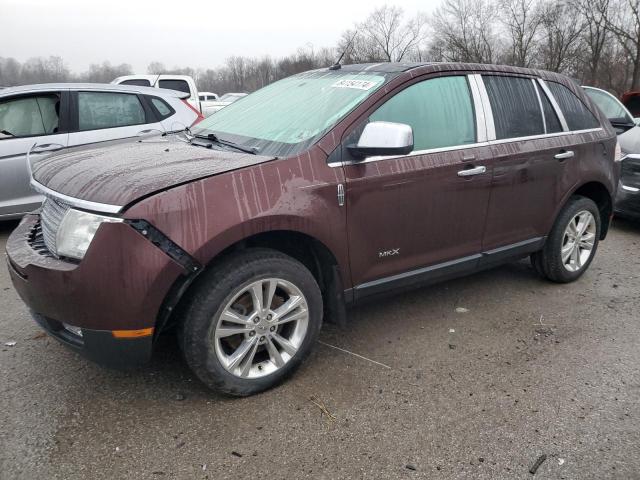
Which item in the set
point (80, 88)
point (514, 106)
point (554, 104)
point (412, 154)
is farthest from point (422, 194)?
point (80, 88)

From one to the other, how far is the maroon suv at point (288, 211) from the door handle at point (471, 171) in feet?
0.08

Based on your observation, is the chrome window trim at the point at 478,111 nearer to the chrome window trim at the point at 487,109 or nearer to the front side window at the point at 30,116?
the chrome window trim at the point at 487,109

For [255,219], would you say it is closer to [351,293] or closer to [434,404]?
[351,293]

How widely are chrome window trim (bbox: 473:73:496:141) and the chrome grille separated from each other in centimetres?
257

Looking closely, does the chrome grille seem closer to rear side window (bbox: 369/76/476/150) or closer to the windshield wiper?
the windshield wiper

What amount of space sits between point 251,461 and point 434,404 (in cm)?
99

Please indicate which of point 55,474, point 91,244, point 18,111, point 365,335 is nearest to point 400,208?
point 365,335

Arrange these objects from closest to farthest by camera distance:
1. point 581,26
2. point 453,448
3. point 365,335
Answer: point 453,448, point 365,335, point 581,26

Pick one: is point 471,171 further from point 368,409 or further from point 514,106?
point 368,409

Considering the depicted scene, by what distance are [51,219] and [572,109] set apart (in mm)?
3761

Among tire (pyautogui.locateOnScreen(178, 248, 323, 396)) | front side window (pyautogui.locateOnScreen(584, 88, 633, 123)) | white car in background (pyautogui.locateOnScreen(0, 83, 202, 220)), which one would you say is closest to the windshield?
tire (pyautogui.locateOnScreen(178, 248, 323, 396))

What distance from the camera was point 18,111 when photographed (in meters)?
5.43

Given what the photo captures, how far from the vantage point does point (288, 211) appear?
8.50 ft

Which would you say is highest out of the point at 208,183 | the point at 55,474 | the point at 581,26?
the point at 581,26
